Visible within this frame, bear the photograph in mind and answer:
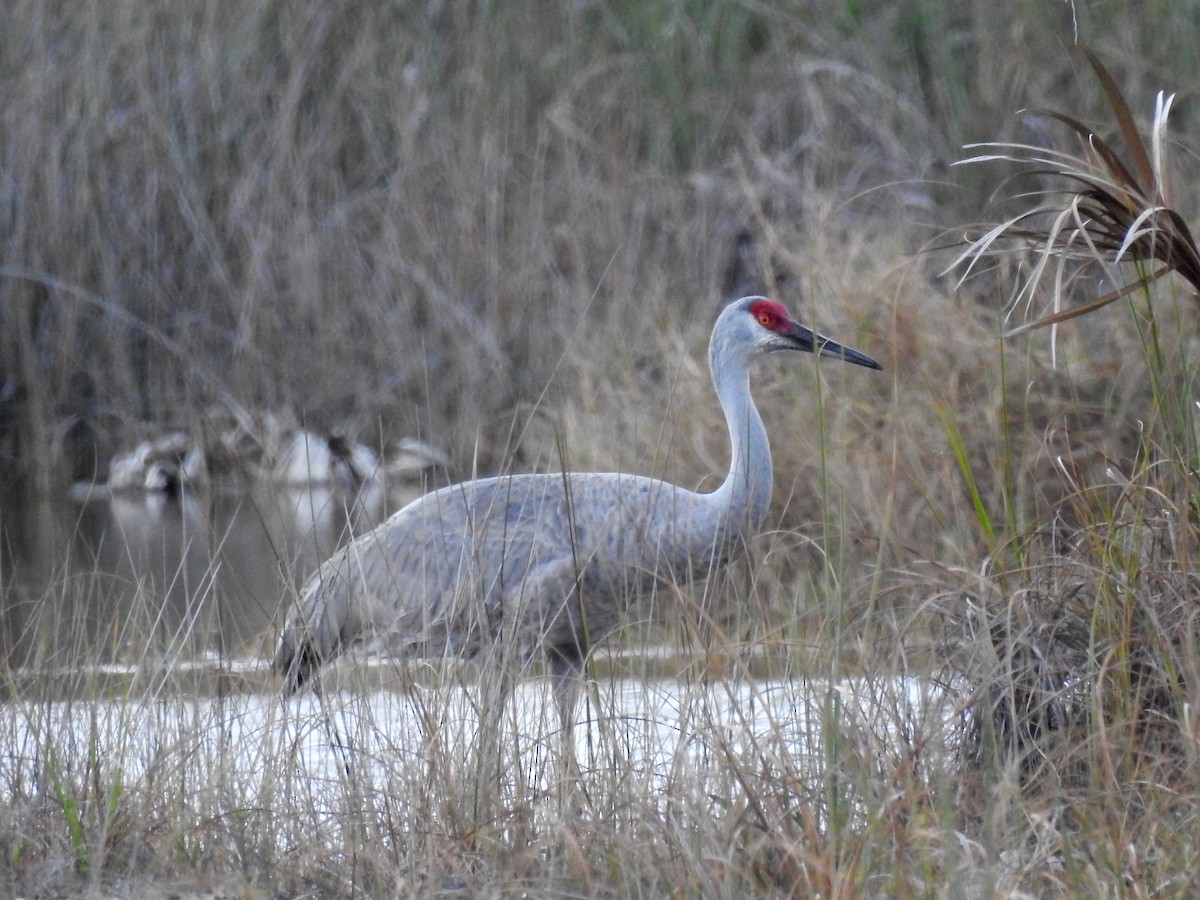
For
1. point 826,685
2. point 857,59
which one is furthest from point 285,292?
point 826,685

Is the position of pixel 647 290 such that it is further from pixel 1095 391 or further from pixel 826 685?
pixel 826 685

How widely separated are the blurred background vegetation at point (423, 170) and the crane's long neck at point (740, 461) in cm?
297

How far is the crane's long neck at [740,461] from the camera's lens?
13.8 feet

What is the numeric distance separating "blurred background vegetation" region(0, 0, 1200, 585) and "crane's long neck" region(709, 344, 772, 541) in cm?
297

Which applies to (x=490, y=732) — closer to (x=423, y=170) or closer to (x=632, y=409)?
(x=632, y=409)

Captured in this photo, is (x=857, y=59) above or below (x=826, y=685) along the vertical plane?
above

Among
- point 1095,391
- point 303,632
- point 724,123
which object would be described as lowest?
point 303,632

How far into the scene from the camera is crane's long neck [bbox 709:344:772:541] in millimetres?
4211

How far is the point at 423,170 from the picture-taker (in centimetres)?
859

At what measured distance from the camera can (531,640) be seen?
3.87m

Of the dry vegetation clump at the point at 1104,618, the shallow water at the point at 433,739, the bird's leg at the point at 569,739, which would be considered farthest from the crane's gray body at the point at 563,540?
the dry vegetation clump at the point at 1104,618

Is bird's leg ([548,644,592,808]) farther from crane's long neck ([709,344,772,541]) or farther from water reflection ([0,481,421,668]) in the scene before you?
water reflection ([0,481,421,668])

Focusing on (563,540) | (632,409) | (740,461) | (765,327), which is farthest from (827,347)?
(632,409)

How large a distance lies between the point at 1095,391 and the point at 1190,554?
90.2 inches
